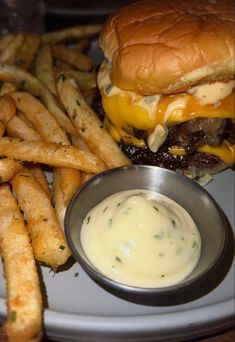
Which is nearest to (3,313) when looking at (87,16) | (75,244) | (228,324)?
(75,244)

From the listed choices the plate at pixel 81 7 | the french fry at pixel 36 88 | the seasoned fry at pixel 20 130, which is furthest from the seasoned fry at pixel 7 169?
the plate at pixel 81 7

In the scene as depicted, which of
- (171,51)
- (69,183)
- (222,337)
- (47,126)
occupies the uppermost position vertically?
(171,51)

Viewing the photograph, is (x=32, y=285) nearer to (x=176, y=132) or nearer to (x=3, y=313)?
(x=3, y=313)

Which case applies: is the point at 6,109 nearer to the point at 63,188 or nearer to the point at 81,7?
the point at 63,188

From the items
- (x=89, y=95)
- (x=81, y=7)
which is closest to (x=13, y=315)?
(x=89, y=95)

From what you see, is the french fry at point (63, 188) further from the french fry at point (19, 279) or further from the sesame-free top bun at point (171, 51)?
the sesame-free top bun at point (171, 51)

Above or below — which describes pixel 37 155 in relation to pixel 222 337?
above
